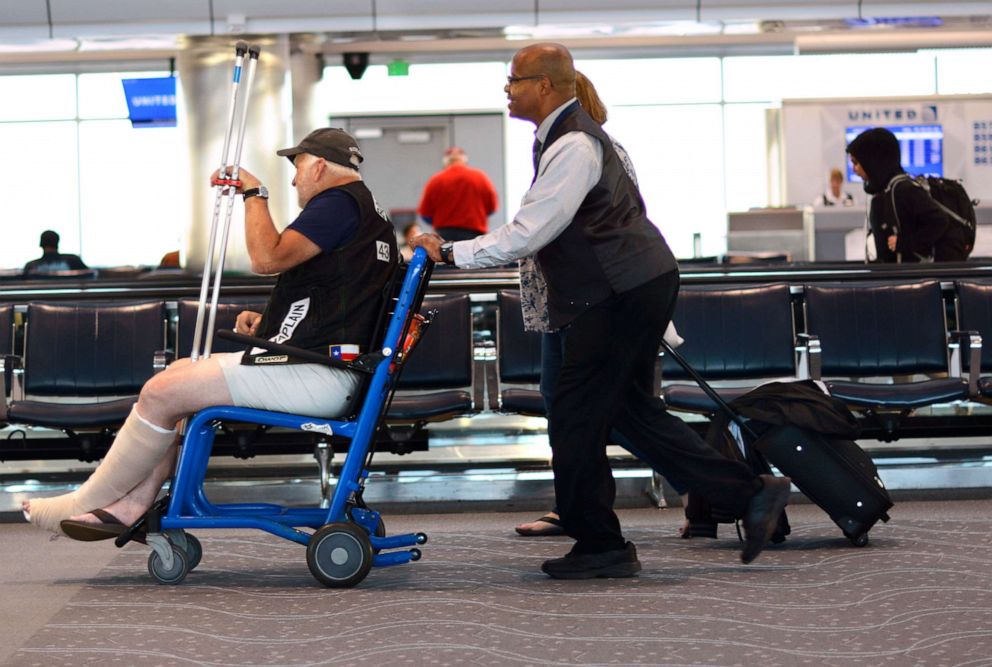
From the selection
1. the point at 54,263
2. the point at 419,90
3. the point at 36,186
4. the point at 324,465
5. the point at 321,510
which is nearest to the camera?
the point at 321,510

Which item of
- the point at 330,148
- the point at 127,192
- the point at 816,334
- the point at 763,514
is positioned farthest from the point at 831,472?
the point at 127,192

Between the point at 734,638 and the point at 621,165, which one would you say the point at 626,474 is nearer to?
the point at 621,165

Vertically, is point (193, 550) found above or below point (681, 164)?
below

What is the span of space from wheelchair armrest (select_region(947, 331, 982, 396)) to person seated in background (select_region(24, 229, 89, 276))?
21.7 feet

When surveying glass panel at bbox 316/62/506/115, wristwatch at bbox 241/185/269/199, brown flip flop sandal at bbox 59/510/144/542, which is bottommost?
brown flip flop sandal at bbox 59/510/144/542

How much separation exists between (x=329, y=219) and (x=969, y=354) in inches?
123

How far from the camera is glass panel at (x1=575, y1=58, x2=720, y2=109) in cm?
1825

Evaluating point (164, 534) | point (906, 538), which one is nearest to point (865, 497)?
point (906, 538)

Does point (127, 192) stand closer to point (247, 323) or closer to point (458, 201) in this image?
point (458, 201)

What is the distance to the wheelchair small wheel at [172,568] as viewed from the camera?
146 inches

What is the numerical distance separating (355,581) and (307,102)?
9.34 m

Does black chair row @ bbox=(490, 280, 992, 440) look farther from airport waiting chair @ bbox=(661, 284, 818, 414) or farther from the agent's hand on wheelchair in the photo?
the agent's hand on wheelchair

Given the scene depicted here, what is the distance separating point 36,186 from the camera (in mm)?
18688

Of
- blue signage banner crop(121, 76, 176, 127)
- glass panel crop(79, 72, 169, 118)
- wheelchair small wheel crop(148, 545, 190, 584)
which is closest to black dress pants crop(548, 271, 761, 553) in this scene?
wheelchair small wheel crop(148, 545, 190, 584)
